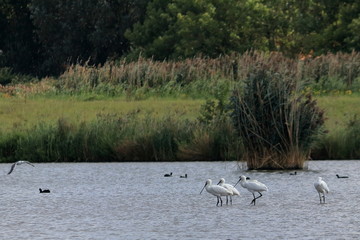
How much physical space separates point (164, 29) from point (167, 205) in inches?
2033

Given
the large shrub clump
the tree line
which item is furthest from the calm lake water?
the tree line

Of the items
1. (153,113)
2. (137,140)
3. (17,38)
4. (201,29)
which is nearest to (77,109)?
(153,113)

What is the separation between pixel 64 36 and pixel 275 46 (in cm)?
1748

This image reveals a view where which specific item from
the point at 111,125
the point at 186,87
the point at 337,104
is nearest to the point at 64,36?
the point at 186,87

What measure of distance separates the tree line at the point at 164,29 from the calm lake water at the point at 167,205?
34002 mm

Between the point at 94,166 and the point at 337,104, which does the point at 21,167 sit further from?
the point at 337,104

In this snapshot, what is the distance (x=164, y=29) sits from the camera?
74.0m

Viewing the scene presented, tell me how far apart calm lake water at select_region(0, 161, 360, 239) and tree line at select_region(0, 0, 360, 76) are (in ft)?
112

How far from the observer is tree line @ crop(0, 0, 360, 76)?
6844 centimetres

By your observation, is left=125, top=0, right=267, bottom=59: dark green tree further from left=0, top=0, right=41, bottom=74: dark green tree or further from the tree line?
left=0, top=0, right=41, bottom=74: dark green tree

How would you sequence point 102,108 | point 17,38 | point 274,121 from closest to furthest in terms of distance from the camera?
point 274,121
point 102,108
point 17,38

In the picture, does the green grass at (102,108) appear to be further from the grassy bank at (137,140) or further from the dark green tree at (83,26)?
the dark green tree at (83,26)

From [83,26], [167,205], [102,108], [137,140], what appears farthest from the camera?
[83,26]

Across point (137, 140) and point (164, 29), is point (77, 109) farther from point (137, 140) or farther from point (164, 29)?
point (164, 29)
